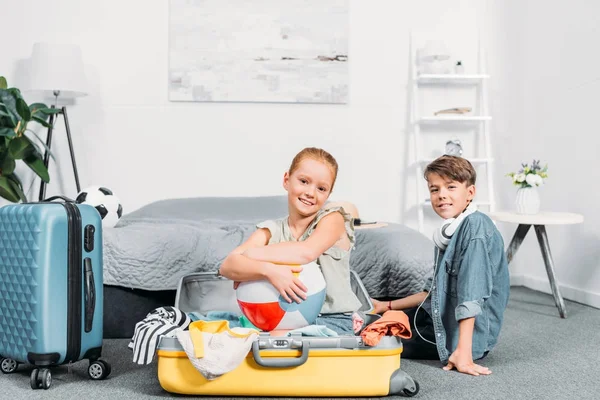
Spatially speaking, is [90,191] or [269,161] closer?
[90,191]

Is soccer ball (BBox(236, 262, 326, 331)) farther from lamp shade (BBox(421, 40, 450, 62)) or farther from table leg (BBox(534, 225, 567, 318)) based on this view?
lamp shade (BBox(421, 40, 450, 62))

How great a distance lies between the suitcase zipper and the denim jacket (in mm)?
1013

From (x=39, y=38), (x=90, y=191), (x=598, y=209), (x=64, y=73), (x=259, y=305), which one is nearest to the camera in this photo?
(x=259, y=305)

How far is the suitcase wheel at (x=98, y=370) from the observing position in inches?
65.5

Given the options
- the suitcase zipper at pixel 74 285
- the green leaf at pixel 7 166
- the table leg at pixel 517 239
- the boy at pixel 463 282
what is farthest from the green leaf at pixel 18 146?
the table leg at pixel 517 239

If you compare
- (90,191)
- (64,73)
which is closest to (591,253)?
(90,191)

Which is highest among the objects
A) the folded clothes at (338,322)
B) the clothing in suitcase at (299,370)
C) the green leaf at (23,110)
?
the green leaf at (23,110)

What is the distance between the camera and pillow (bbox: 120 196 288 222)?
325 centimetres

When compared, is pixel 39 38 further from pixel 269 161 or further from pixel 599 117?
pixel 599 117

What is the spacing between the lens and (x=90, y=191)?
104 inches

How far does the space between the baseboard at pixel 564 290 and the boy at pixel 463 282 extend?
141 cm


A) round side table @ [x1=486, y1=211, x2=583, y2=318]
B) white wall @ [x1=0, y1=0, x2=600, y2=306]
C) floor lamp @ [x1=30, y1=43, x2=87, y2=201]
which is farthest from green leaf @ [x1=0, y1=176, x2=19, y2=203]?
round side table @ [x1=486, y1=211, x2=583, y2=318]

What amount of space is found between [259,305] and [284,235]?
Result: 0.93 feet

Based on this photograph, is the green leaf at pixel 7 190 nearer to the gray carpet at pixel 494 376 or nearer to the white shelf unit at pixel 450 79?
the gray carpet at pixel 494 376
